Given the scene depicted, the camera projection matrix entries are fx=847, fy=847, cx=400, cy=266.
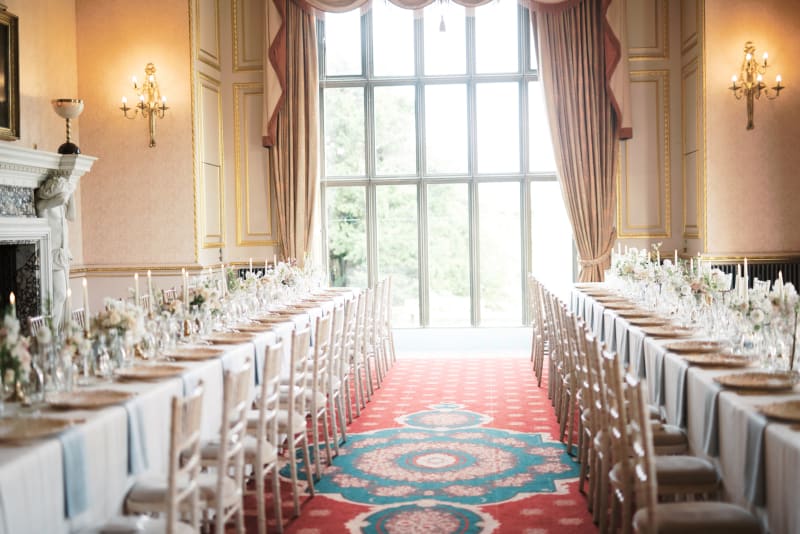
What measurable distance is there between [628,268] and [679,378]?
4434mm

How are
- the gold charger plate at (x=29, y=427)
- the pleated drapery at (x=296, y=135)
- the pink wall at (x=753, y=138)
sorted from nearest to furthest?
the gold charger plate at (x=29, y=427)
the pink wall at (x=753, y=138)
the pleated drapery at (x=296, y=135)

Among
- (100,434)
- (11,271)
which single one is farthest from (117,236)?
(100,434)

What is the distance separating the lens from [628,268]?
8.98 metres

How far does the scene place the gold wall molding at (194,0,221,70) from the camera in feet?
34.9

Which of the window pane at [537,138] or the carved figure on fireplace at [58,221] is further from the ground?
the window pane at [537,138]

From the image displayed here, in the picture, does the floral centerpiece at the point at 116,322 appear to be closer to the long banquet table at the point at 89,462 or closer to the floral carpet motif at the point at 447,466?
the long banquet table at the point at 89,462

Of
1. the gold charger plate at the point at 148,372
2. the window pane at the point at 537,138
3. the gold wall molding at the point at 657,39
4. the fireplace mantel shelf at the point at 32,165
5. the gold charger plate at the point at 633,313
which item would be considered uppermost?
the gold wall molding at the point at 657,39

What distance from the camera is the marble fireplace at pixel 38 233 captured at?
8.30 metres

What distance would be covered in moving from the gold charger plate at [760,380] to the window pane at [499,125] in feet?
26.9

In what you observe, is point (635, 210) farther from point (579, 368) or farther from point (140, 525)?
point (140, 525)

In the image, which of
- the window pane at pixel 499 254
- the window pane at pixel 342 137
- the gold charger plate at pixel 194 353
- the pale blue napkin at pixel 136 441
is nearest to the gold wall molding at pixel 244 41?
the window pane at pixel 342 137

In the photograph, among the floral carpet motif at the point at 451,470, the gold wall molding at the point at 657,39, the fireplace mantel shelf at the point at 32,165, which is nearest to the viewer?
the floral carpet motif at the point at 451,470

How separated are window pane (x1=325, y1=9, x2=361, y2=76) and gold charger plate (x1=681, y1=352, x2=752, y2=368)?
27.6 feet

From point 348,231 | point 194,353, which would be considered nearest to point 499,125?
point 348,231
